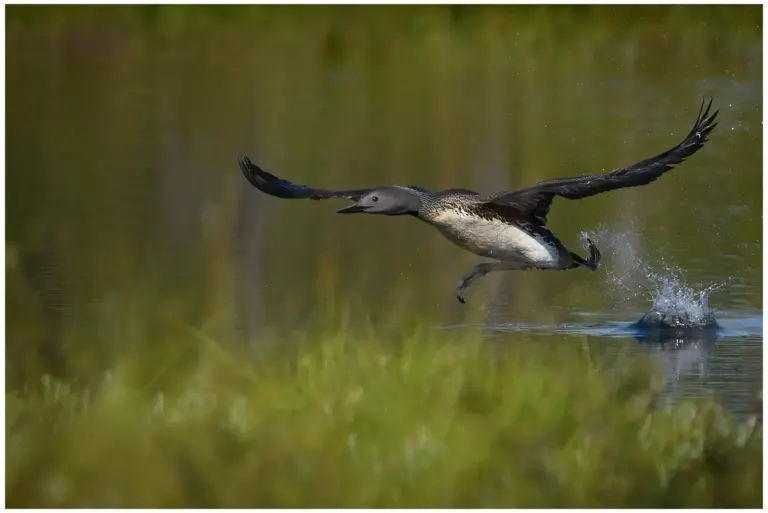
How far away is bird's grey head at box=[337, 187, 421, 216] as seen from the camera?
7016mm

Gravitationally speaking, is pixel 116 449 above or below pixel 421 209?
below

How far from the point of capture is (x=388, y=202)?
7.12m

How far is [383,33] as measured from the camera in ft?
44.8

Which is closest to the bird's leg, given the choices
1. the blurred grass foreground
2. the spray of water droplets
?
the blurred grass foreground

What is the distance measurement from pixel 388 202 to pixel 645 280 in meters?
1.88

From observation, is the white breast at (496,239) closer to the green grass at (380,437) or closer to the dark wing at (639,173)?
the dark wing at (639,173)

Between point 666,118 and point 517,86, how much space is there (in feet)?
5.73

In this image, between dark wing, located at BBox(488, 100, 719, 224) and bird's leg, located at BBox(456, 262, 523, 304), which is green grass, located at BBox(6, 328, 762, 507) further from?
bird's leg, located at BBox(456, 262, 523, 304)

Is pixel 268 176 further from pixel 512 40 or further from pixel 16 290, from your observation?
pixel 512 40

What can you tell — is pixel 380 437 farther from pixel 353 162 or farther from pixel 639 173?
pixel 353 162

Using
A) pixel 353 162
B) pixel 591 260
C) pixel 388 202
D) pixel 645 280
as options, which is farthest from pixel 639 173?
pixel 353 162

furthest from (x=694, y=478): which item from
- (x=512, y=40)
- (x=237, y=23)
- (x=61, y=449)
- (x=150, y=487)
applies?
(x=237, y=23)

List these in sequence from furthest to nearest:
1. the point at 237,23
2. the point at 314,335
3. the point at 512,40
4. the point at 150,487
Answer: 1. the point at 237,23
2. the point at 512,40
3. the point at 314,335
4. the point at 150,487

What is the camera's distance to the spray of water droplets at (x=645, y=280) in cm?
773
